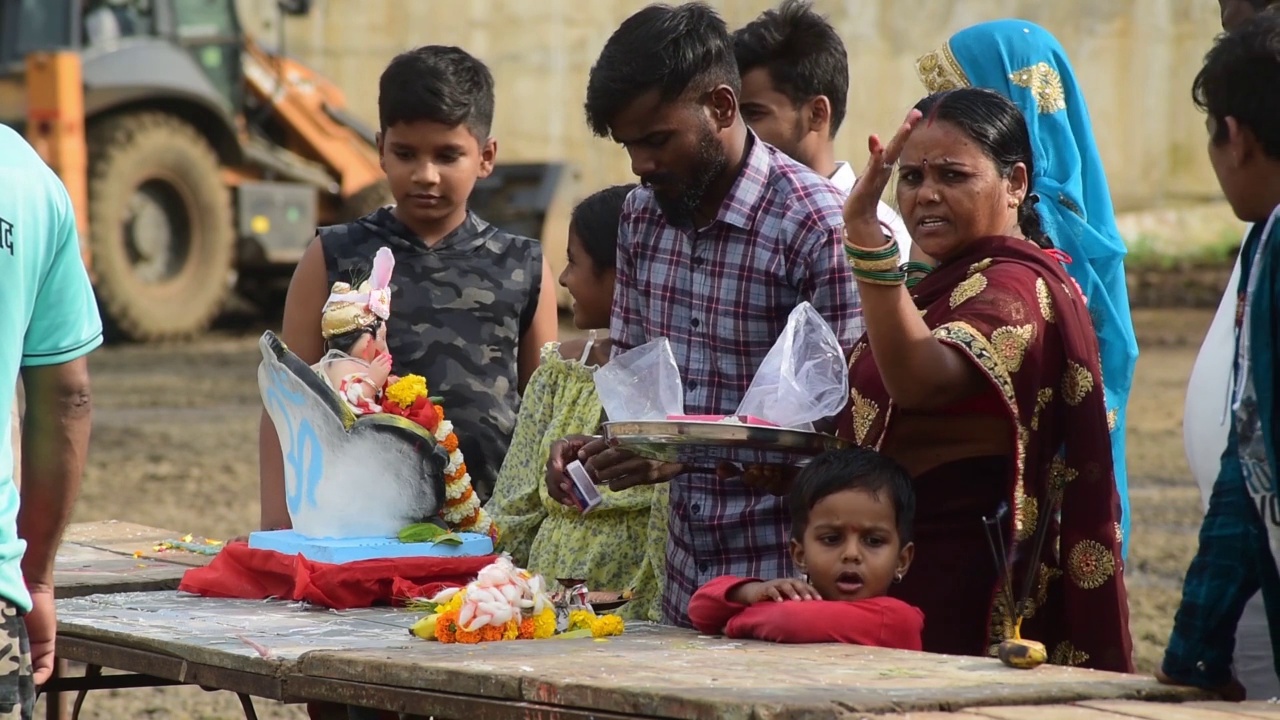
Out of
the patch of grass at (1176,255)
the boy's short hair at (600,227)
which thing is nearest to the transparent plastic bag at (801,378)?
the boy's short hair at (600,227)

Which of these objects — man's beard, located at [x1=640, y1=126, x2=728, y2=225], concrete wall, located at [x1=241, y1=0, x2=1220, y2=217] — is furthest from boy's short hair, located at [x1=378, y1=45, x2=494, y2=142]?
concrete wall, located at [x1=241, y1=0, x2=1220, y2=217]

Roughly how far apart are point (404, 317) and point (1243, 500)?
2081 millimetres

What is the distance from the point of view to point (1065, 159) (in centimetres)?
356

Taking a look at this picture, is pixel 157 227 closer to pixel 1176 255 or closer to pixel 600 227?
pixel 1176 255

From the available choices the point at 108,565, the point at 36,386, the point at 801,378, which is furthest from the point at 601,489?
the point at 36,386

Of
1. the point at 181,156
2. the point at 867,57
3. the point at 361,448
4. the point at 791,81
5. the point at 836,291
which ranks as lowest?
the point at 361,448

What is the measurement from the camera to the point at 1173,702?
7.98 ft

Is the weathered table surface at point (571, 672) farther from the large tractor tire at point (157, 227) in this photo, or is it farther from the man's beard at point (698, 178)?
the large tractor tire at point (157, 227)

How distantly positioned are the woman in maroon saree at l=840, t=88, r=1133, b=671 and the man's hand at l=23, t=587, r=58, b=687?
4.29ft

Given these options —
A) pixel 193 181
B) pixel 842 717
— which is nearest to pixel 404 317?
pixel 842 717

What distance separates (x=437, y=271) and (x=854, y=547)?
1.44 meters

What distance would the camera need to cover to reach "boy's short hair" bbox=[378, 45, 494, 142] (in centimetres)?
396

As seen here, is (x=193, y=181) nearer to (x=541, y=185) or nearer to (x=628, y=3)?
(x=541, y=185)

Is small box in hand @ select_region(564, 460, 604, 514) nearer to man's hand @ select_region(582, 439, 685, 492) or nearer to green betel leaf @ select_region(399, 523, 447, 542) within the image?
man's hand @ select_region(582, 439, 685, 492)
